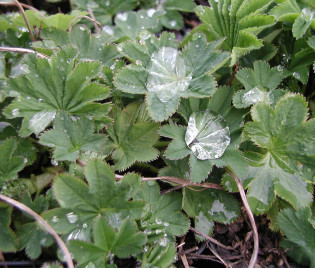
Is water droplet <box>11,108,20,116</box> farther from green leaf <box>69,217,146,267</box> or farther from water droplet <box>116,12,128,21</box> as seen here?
water droplet <box>116,12,128,21</box>

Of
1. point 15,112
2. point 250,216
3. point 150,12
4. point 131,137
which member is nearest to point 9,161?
point 15,112

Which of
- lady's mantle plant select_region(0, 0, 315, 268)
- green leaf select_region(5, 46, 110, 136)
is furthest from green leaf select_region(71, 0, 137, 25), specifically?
green leaf select_region(5, 46, 110, 136)

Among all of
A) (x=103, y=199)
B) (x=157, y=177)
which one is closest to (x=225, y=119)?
(x=157, y=177)

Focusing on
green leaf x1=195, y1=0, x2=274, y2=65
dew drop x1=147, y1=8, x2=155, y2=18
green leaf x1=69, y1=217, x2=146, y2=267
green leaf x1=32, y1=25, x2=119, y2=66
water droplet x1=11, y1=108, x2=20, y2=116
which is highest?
green leaf x1=195, y1=0, x2=274, y2=65

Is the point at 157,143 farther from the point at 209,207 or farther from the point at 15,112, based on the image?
the point at 15,112

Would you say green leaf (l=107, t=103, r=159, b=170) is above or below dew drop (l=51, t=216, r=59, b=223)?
above

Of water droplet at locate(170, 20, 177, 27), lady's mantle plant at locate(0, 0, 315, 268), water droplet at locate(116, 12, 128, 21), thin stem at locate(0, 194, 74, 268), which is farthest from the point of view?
water droplet at locate(170, 20, 177, 27)
